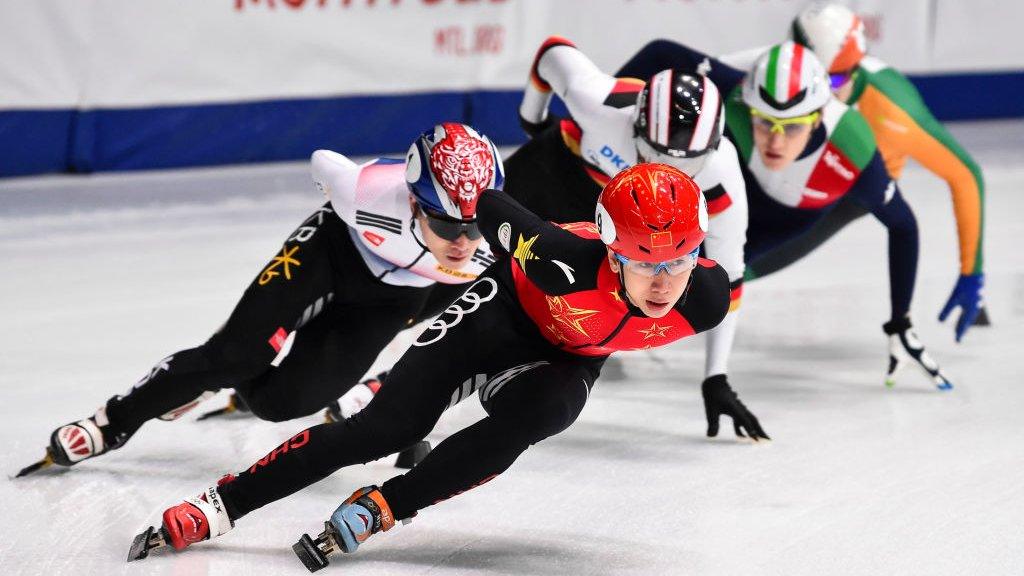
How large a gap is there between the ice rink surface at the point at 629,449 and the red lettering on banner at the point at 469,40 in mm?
2179

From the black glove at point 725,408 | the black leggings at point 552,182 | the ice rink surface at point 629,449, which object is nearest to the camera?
the ice rink surface at point 629,449

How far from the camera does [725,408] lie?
3.75 metres

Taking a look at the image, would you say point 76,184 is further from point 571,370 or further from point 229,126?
point 571,370

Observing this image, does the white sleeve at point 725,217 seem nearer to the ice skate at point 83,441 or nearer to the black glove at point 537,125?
the black glove at point 537,125

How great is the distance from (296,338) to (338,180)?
0.49 m

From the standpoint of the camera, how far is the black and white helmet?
11.3 feet

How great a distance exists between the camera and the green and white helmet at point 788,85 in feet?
13.2

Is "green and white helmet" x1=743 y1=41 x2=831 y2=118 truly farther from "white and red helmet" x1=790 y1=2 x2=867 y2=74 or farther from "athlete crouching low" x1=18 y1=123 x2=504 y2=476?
"athlete crouching low" x1=18 y1=123 x2=504 y2=476

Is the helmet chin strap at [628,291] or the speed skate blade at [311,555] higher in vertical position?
the helmet chin strap at [628,291]

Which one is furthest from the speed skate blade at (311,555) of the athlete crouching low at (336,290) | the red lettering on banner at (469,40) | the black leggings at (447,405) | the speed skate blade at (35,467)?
the red lettering on banner at (469,40)

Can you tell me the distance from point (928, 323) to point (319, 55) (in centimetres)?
403

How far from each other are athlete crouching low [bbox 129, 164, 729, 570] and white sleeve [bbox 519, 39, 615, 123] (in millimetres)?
1101

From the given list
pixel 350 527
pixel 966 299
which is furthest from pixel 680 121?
pixel 966 299

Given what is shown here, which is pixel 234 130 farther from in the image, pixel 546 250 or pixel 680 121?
pixel 546 250
